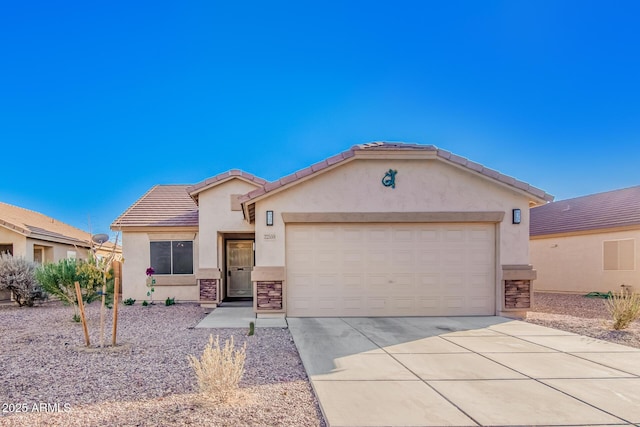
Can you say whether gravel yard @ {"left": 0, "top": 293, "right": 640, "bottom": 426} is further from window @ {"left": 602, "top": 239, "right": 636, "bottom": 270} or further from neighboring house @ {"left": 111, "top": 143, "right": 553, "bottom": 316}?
window @ {"left": 602, "top": 239, "right": 636, "bottom": 270}

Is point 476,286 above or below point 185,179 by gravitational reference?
below

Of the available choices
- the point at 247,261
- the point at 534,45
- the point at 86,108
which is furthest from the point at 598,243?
the point at 86,108

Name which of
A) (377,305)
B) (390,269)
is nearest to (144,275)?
(377,305)

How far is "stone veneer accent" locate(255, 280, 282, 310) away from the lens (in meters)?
9.70

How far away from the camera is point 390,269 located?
9.95m

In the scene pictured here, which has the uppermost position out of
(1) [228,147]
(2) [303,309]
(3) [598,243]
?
(1) [228,147]

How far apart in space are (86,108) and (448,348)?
58.1 ft

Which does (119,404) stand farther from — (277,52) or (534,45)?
(534,45)

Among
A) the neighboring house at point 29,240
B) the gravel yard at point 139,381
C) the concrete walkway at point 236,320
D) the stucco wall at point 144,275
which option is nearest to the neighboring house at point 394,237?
the concrete walkway at point 236,320

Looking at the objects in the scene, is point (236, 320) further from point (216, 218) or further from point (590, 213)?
point (590, 213)

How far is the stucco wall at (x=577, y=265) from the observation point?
1515 cm

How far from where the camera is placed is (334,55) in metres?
14.1

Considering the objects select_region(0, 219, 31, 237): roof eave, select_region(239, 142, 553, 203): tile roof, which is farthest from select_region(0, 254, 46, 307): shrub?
select_region(239, 142, 553, 203): tile roof

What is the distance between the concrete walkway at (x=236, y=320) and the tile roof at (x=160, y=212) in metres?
4.57
